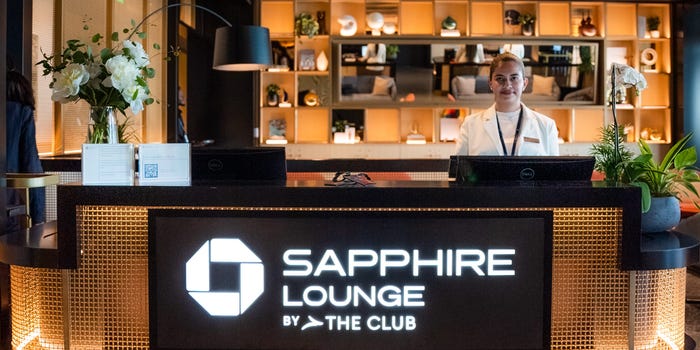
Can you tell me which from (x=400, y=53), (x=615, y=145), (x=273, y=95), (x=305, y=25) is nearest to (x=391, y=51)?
(x=400, y=53)

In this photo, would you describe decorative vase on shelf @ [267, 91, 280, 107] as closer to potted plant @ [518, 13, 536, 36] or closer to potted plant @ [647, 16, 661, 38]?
potted plant @ [518, 13, 536, 36]

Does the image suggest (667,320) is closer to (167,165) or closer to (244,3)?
(167,165)

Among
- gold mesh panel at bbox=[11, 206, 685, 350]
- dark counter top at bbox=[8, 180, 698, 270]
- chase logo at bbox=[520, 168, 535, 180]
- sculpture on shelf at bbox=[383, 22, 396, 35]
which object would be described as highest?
sculpture on shelf at bbox=[383, 22, 396, 35]

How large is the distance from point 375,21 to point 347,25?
1.02 feet

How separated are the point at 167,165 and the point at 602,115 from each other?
20.8 ft

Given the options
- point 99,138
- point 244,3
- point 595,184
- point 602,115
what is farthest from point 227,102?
point 595,184

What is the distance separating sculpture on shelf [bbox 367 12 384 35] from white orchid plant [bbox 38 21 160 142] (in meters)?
4.97

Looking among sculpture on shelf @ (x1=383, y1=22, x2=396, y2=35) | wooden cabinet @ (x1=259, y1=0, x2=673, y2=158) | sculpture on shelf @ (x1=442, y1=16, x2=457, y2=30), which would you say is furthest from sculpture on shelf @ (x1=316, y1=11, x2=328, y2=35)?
sculpture on shelf @ (x1=442, y1=16, x2=457, y2=30)

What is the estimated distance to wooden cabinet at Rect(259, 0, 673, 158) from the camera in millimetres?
7539

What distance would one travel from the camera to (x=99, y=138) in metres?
2.72

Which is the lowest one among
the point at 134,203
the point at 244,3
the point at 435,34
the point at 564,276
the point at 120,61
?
the point at 564,276

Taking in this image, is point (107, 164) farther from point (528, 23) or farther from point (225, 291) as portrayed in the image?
point (528, 23)

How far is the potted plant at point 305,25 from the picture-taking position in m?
7.39

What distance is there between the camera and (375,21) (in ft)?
24.5
